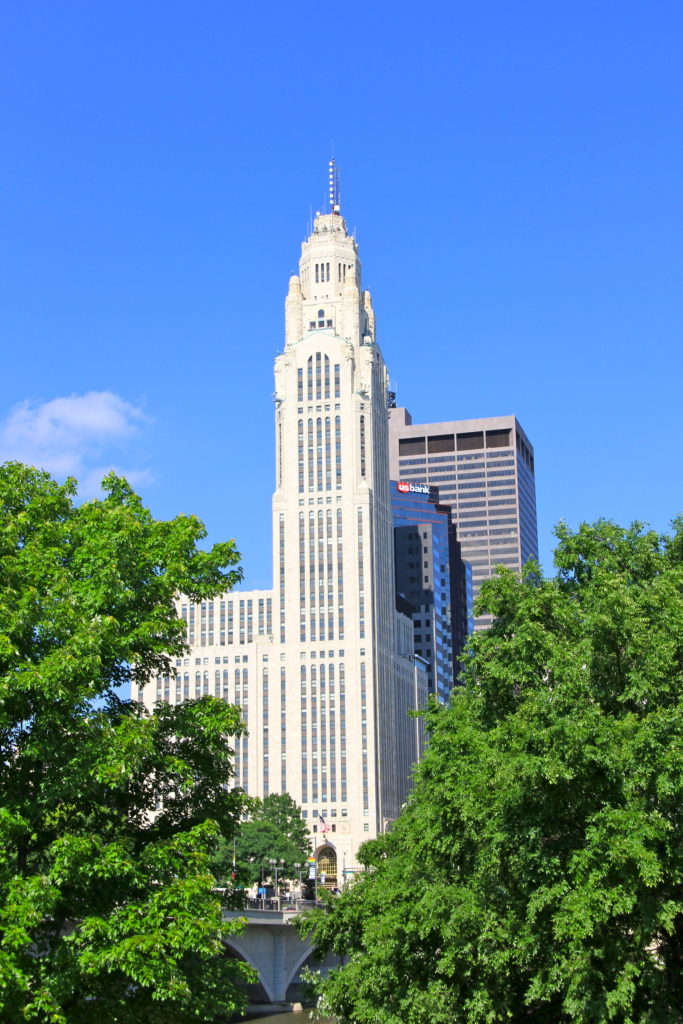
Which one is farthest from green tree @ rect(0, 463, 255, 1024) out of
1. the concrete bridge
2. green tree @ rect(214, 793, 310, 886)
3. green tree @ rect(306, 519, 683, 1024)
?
green tree @ rect(214, 793, 310, 886)

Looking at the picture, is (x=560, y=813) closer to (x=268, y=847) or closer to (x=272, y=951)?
(x=272, y=951)

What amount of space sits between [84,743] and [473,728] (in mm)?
20561

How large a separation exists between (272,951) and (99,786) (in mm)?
81826

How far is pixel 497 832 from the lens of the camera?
4488 centimetres

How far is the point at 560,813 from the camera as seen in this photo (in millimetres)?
44219

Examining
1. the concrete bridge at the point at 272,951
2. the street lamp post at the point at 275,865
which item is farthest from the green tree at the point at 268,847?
the concrete bridge at the point at 272,951

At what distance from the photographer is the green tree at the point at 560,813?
4131 centimetres

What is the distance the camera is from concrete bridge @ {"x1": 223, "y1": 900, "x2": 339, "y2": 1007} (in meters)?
108

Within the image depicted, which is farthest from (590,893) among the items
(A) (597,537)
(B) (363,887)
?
(B) (363,887)

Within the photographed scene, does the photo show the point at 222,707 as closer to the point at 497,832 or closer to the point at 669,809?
the point at 497,832

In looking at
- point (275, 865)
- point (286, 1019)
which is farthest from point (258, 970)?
point (275, 865)

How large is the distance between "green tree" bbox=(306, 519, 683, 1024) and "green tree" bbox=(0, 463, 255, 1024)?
10583 millimetres

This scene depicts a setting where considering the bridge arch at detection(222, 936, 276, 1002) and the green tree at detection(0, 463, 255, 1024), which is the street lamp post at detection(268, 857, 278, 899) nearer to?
the bridge arch at detection(222, 936, 276, 1002)

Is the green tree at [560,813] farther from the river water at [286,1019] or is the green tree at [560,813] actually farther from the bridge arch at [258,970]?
the bridge arch at [258,970]
